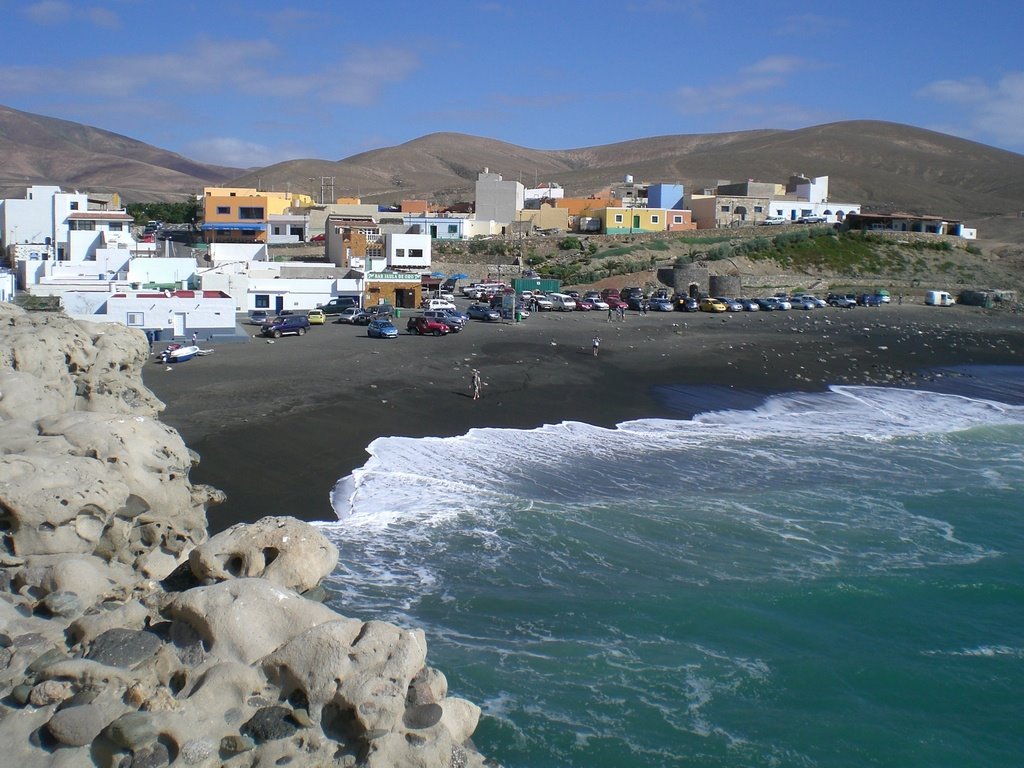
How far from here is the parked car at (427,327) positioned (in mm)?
33406

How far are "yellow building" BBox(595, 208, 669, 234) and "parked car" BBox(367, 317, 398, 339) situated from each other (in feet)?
125

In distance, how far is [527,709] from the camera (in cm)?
898

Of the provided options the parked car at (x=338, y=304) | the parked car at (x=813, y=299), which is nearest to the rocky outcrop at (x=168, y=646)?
the parked car at (x=338, y=304)

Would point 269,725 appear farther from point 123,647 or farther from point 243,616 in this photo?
point 123,647

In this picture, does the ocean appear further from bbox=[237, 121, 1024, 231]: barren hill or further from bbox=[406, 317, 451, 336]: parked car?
bbox=[237, 121, 1024, 231]: barren hill

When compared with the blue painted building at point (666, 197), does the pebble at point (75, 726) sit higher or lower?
lower

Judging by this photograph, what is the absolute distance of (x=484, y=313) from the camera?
39250mm

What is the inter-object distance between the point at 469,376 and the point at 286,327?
9.49 m

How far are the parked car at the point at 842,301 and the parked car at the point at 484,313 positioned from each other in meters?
20.3

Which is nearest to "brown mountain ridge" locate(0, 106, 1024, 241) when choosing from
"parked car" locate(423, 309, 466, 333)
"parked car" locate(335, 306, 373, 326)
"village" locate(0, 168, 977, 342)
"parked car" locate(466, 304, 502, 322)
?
"village" locate(0, 168, 977, 342)

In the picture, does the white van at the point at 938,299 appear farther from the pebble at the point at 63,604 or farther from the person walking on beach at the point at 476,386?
the pebble at the point at 63,604

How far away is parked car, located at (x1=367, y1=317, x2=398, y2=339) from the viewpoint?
1277 inches

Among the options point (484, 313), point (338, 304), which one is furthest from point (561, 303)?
point (338, 304)

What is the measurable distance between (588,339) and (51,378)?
25660 millimetres
